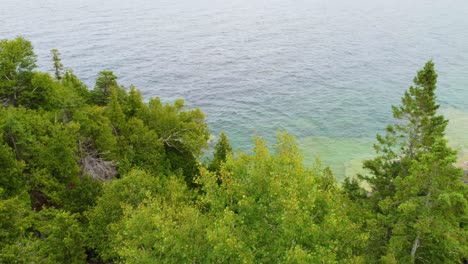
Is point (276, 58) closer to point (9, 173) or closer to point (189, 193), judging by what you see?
point (189, 193)

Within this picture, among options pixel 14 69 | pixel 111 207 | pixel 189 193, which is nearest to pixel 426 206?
pixel 189 193

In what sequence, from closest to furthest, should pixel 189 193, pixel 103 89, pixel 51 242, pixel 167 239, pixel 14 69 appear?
1. pixel 167 239
2. pixel 51 242
3. pixel 189 193
4. pixel 14 69
5. pixel 103 89

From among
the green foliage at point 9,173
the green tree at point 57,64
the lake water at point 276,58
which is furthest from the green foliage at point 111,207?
the lake water at point 276,58

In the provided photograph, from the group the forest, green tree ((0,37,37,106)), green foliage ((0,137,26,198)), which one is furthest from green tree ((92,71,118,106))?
green foliage ((0,137,26,198))

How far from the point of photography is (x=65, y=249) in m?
23.2

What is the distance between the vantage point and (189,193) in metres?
31.4

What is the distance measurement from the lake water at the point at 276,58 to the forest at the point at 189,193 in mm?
23640

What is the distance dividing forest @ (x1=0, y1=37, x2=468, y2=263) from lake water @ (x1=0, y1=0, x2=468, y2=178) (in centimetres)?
2364

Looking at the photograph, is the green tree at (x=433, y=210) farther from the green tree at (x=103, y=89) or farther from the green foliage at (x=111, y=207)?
the green tree at (x=103, y=89)

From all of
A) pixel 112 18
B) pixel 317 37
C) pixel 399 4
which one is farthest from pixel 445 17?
pixel 112 18

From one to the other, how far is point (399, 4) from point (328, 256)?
608 feet

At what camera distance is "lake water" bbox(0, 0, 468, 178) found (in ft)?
217

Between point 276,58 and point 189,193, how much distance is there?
247 ft

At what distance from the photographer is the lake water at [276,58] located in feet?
217
